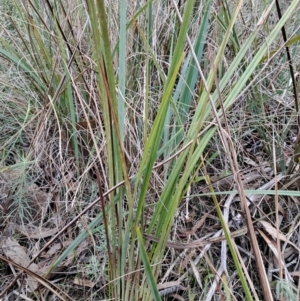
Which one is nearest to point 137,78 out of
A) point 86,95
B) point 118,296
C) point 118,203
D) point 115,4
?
→ point 86,95

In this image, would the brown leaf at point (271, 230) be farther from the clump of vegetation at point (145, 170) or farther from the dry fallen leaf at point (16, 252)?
the dry fallen leaf at point (16, 252)

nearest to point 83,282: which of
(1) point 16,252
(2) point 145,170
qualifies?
(1) point 16,252

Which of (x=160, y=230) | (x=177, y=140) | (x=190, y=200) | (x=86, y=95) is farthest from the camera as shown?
(x=86, y=95)

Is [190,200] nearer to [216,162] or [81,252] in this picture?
[216,162]

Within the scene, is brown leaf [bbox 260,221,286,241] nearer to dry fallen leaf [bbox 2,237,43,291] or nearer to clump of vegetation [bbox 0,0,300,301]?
clump of vegetation [bbox 0,0,300,301]

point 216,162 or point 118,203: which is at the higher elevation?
point 118,203

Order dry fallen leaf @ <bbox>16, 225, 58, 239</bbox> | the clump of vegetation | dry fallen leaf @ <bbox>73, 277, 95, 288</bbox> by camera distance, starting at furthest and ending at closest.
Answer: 1. dry fallen leaf @ <bbox>16, 225, 58, 239</bbox>
2. dry fallen leaf @ <bbox>73, 277, 95, 288</bbox>
3. the clump of vegetation

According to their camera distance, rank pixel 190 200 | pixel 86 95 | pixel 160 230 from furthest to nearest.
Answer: pixel 86 95
pixel 190 200
pixel 160 230

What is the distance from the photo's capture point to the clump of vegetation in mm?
753

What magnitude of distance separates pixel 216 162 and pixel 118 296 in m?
0.44

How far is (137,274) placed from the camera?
2.48 feet

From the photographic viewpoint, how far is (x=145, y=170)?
0.72 m

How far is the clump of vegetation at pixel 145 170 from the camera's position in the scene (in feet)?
2.47

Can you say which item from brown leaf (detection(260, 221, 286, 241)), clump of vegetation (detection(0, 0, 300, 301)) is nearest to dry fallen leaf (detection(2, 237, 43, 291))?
clump of vegetation (detection(0, 0, 300, 301))
